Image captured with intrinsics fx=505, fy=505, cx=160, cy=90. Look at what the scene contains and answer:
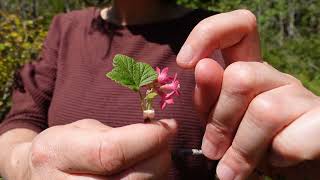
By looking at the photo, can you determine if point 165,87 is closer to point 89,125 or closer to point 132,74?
point 132,74

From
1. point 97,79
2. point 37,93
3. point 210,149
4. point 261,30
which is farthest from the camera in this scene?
point 261,30

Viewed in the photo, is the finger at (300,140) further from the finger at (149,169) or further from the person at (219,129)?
the finger at (149,169)

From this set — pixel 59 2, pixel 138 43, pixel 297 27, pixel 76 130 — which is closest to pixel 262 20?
pixel 297 27

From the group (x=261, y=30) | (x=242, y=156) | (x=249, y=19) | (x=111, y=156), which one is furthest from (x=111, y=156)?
(x=261, y=30)

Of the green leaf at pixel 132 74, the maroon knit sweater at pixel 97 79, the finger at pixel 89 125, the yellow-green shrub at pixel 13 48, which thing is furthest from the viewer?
the yellow-green shrub at pixel 13 48

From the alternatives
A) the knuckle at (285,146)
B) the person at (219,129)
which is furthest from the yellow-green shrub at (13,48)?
the knuckle at (285,146)

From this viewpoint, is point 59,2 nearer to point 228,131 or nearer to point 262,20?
point 262,20
